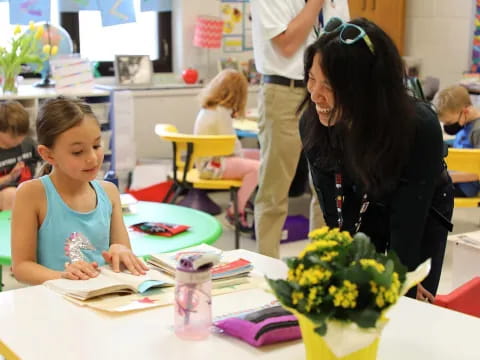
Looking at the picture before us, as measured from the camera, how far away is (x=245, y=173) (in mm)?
4301

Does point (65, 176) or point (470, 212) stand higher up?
point (65, 176)

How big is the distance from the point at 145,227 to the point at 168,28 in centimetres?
347

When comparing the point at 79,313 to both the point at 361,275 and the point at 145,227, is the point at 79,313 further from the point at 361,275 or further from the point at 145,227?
the point at 145,227

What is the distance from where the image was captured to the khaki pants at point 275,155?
322 cm

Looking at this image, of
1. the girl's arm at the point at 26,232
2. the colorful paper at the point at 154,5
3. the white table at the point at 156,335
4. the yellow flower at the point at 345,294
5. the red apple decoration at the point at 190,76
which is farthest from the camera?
the red apple decoration at the point at 190,76

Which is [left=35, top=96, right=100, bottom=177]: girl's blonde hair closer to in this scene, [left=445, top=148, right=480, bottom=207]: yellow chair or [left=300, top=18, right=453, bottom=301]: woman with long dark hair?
[left=300, top=18, right=453, bottom=301]: woman with long dark hair

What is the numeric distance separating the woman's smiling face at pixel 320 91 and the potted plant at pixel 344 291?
0.73 meters

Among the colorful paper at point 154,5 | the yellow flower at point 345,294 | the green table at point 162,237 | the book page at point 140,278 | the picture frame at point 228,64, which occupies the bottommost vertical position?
the green table at point 162,237

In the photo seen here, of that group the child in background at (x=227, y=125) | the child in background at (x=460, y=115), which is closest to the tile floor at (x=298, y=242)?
the child in background at (x=227, y=125)

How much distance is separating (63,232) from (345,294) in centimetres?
111

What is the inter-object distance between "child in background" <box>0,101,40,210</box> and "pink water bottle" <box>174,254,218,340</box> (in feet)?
7.47

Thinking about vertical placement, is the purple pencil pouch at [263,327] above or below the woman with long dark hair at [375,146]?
below

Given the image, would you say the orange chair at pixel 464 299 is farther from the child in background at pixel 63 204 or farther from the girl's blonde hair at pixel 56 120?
the girl's blonde hair at pixel 56 120

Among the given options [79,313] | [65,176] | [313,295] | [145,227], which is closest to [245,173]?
[145,227]
